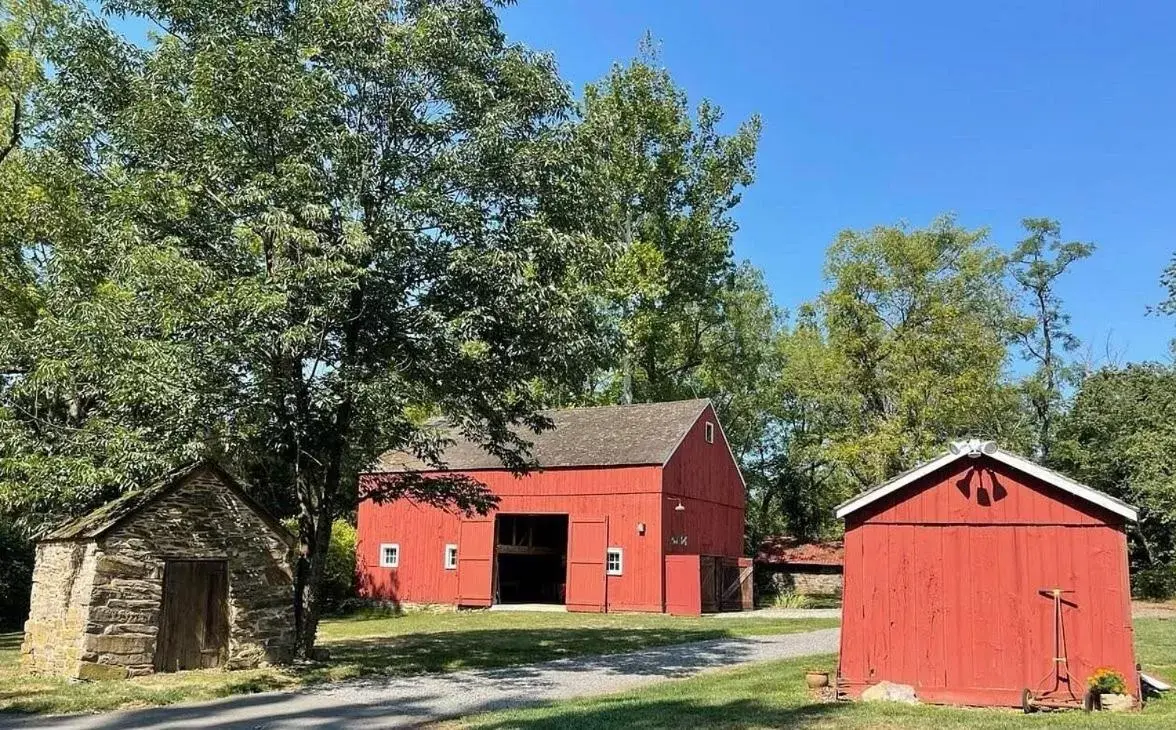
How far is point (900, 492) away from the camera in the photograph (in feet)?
42.2

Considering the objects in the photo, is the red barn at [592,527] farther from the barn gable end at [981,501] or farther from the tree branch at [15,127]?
the barn gable end at [981,501]

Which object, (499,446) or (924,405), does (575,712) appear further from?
(924,405)

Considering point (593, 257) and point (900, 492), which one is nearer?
point (900, 492)

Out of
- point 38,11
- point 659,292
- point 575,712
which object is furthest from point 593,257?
point 659,292

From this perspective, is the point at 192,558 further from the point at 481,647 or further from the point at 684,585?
the point at 684,585

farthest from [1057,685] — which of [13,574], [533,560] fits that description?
[533,560]

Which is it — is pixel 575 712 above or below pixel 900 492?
below

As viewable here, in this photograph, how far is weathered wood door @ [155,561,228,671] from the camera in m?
14.3

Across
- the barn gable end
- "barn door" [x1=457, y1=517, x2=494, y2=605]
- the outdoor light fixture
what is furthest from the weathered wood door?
"barn door" [x1=457, y1=517, x2=494, y2=605]

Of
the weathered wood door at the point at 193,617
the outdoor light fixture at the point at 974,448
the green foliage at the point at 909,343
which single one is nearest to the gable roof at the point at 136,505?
the weathered wood door at the point at 193,617

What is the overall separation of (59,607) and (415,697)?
5.71 meters

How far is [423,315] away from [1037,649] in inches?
386

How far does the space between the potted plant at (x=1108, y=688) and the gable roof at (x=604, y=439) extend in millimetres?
20437

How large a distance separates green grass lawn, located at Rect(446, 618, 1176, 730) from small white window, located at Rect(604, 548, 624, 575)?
731 inches
